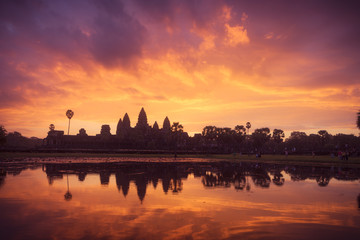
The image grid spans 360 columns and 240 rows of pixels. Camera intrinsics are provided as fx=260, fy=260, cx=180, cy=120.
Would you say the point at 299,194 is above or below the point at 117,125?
below

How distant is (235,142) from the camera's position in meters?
115

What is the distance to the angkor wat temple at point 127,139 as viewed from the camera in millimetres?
85969

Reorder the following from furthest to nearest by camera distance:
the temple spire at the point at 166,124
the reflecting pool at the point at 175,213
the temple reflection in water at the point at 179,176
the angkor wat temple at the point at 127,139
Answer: the temple spire at the point at 166,124
the angkor wat temple at the point at 127,139
the temple reflection in water at the point at 179,176
the reflecting pool at the point at 175,213

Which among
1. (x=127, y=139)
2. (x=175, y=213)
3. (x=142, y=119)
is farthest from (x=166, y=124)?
(x=175, y=213)

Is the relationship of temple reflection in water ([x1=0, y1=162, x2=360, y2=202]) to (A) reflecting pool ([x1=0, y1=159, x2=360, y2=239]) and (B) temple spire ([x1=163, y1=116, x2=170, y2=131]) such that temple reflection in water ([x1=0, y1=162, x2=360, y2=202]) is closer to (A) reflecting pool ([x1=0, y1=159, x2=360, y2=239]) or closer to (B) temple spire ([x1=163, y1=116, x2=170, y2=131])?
(A) reflecting pool ([x1=0, y1=159, x2=360, y2=239])

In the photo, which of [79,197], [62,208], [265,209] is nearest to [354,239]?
[265,209]

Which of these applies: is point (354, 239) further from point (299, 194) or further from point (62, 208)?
point (62, 208)

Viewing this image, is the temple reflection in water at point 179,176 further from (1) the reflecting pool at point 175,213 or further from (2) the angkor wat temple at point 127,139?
(2) the angkor wat temple at point 127,139

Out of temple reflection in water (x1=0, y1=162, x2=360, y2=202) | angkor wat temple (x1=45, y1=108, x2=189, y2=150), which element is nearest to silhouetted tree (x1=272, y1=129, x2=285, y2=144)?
angkor wat temple (x1=45, y1=108, x2=189, y2=150)

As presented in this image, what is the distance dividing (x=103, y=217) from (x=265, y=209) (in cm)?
620

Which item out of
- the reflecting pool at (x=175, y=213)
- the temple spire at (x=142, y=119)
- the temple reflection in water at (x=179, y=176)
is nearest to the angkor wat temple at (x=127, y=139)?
the temple spire at (x=142, y=119)

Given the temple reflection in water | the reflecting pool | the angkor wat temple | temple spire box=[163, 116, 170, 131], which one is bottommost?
the reflecting pool

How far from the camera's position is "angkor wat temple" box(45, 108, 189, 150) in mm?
85969

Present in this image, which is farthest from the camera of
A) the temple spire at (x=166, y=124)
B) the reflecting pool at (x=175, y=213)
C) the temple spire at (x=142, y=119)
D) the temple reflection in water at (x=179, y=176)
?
the temple spire at (x=166, y=124)
